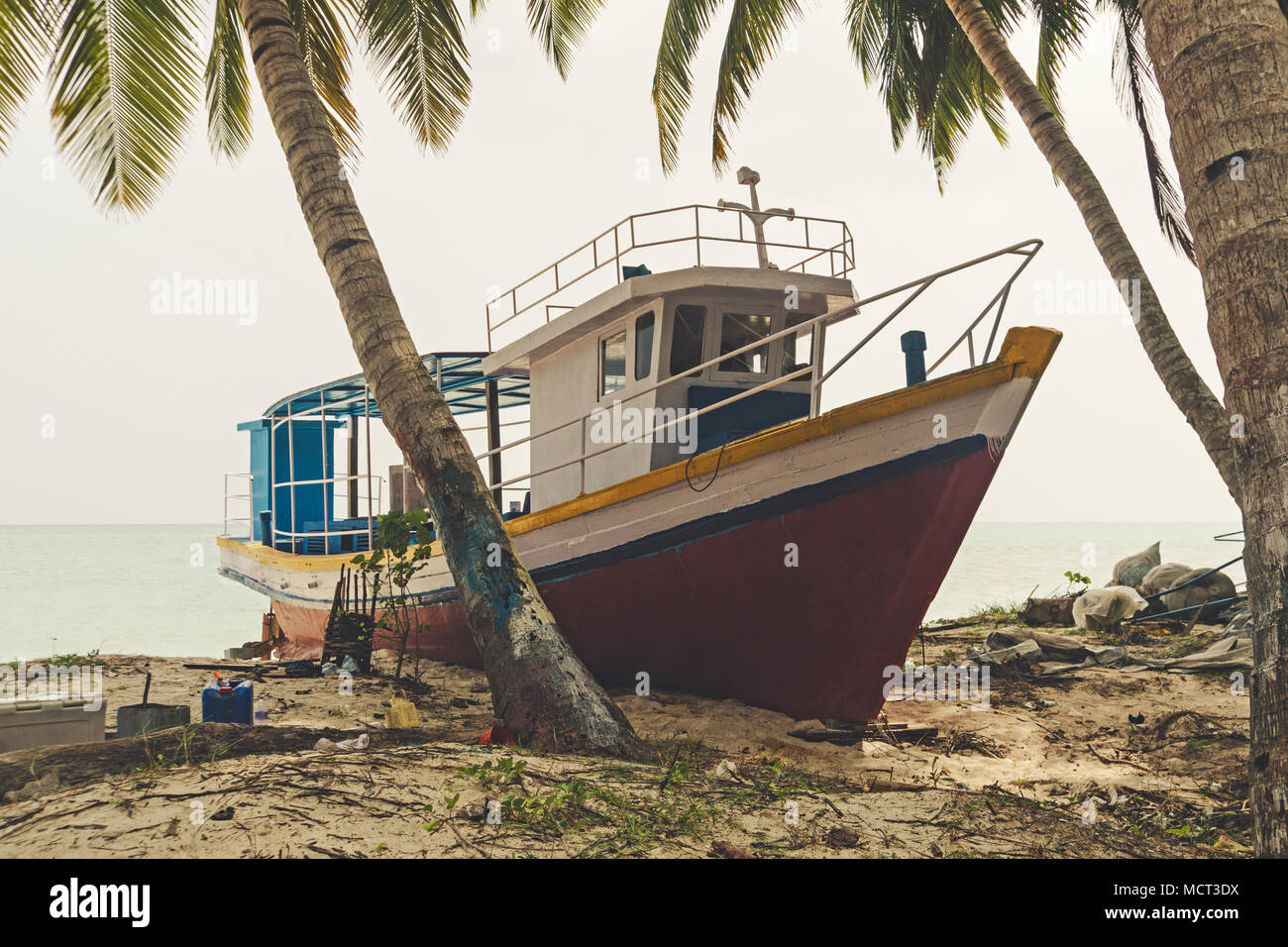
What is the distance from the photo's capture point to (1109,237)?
9109mm

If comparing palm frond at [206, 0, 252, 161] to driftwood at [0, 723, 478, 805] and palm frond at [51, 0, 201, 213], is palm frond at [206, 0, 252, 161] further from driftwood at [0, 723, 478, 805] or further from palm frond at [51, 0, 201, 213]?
driftwood at [0, 723, 478, 805]

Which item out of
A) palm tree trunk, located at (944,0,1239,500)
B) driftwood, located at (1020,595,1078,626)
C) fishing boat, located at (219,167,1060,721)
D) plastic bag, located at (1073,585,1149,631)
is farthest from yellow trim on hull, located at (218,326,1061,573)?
driftwood, located at (1020,595,1078,626)

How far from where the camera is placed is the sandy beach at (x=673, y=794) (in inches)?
126

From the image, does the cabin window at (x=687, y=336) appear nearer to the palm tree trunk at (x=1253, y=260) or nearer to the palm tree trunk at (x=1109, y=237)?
the palm tree trunk at (x=1109, y=237)

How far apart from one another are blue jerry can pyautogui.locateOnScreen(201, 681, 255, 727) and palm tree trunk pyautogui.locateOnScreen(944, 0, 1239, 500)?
854cm

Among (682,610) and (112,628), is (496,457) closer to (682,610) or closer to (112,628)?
(682,610)

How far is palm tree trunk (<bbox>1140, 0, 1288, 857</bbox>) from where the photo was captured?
334 cm

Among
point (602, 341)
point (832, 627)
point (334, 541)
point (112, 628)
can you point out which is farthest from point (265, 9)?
point (112, 628)

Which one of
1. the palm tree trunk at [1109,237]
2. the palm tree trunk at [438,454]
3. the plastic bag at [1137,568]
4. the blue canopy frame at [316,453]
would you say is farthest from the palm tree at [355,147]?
the plastic bag at [1137,568]

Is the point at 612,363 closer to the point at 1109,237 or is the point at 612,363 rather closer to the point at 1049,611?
the point at 1109,237

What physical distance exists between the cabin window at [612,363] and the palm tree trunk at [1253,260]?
18.7 feet

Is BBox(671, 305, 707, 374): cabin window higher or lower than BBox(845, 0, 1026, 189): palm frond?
lower

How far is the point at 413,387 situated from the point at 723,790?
137 inches
